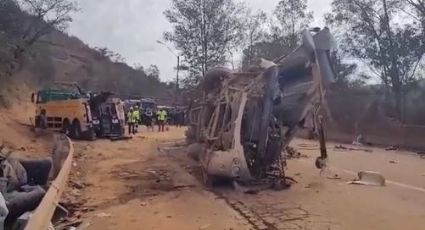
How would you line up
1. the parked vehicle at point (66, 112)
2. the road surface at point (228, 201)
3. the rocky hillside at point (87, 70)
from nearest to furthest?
the road surface at point (228, 201) < the parked vehicle at point (66, 112) < the rocky hillside at point (87, 70)

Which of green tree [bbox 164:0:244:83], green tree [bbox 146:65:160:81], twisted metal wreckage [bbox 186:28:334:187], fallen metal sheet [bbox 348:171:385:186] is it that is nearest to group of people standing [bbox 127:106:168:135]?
green tree [bbox 164:0:244:83]

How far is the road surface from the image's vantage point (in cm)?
815

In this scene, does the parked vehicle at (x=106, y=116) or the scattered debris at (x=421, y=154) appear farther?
the parked vehicle at (x=106, y=116)

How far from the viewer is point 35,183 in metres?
10.2

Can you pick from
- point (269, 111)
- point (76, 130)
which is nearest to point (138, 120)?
point (76, 130)

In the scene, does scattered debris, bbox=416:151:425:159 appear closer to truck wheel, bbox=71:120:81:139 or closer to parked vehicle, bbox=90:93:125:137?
parked vehicle, bbox=90:93:125:137

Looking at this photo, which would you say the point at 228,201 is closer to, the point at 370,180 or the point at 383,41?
the point at 370,180

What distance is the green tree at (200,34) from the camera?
3975cm

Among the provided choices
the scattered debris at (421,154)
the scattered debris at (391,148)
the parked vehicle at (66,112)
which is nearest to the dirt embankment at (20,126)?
the parked vehicle at (66,112)

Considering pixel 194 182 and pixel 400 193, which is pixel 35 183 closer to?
pixel 194 182

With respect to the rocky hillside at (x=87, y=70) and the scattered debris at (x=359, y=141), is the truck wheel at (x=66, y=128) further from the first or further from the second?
the rocky hillside at (x=87, y=70)

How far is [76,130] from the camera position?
26281mm

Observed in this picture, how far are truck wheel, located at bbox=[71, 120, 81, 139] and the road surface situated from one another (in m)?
9.88

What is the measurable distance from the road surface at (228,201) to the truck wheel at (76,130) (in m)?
9.88
